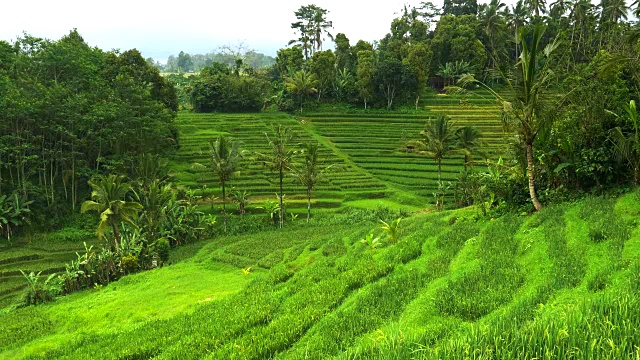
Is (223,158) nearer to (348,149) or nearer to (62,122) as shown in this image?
(62,122)

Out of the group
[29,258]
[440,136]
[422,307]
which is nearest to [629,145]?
[422,307]

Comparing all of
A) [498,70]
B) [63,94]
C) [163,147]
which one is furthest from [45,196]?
[498,70]

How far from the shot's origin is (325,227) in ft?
74.5

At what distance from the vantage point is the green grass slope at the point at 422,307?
420 cm

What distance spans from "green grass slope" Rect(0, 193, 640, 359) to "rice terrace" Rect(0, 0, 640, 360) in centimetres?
5

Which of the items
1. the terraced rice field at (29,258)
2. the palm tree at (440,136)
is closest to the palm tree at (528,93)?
the palm tree at (440,136)

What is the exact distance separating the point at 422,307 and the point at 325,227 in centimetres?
1598

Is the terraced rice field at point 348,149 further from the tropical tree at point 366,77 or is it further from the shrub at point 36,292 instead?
the shrub at point 36,292

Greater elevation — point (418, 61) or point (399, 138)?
point (418, 61)

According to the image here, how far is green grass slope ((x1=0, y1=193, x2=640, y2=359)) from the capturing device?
4203 millimetres

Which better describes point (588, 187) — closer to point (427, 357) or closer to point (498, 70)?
point (498, 70)

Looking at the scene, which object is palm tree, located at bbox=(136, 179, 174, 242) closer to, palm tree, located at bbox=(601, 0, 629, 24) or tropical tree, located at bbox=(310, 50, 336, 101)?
tropical tree, located at bbox=(310, 50, 336, 101)

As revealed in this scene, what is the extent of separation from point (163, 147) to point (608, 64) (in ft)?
100

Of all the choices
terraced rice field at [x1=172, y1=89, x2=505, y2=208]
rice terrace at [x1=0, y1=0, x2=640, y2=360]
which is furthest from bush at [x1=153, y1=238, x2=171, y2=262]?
terraced rice field at [x1=172, y1=89, x2=505, y2=208]
